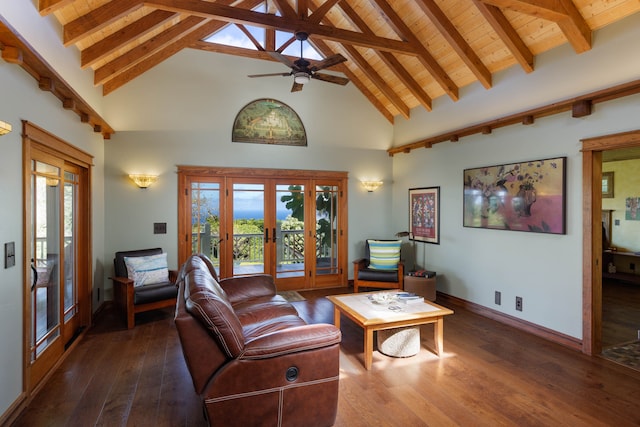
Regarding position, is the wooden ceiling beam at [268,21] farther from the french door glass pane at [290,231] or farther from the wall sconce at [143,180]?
the french door glass pane at [290,231]

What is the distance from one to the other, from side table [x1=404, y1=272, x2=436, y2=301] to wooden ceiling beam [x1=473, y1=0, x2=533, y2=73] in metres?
2.99

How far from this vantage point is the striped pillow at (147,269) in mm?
4430

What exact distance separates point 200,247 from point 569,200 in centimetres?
499

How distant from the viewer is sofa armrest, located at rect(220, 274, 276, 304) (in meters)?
3.76

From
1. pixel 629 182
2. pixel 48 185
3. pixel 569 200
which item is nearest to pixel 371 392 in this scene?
pixel 569 200

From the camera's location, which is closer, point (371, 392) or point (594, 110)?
point (371, 392)

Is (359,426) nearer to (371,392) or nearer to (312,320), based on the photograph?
(371,392)

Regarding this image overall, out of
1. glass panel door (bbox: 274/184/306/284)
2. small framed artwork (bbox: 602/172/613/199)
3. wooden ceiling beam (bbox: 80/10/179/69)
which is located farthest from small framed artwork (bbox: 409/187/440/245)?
wooden ceiling beam (bbox: 80/10/179/69)

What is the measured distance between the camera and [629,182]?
21.5 ft

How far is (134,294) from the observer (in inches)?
164

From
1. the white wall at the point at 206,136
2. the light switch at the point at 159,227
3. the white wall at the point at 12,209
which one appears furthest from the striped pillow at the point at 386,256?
the white wall at the point at 12,209

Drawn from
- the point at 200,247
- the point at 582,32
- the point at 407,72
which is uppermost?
the point at 407,72

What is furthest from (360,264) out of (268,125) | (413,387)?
(413,387)

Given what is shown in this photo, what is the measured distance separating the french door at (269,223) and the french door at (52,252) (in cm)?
149
